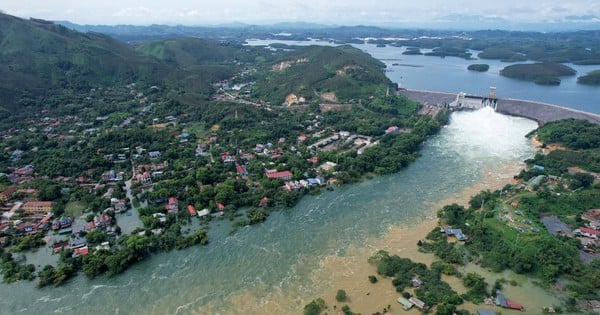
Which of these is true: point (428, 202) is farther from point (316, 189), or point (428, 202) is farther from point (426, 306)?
point (426, 306)

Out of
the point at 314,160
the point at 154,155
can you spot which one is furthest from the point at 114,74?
the point at 314,160

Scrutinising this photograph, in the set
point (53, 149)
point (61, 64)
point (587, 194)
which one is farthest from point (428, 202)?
point (61, 64)

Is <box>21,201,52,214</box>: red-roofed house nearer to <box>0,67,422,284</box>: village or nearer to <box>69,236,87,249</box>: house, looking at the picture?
<box>0,67,422,284</box>: village

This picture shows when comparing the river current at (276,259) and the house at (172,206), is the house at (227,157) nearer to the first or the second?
the house at (172,206)

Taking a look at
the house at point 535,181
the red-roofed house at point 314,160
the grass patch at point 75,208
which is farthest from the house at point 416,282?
the grass patch at point 75,208

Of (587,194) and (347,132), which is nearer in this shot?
(587,194)

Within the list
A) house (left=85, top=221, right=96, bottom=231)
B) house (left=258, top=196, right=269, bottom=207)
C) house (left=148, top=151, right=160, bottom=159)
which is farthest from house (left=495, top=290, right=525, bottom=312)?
house (left=148, top=151, right=160, bottom=159)

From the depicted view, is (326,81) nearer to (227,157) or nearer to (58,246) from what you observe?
(227,157)
